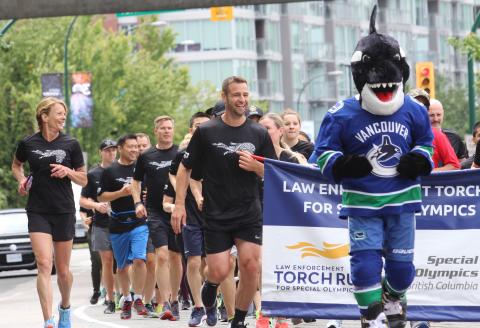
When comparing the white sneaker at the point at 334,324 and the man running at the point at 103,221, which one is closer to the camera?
the white sneaker at the point at 334,324

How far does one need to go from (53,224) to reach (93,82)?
47.2 meters

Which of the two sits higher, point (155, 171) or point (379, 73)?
point (379, 73)

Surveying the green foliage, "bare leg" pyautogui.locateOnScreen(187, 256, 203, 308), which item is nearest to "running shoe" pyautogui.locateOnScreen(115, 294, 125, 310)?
"bare leg" pyautogui.locateOnScreen(187, 256, 203, 308)

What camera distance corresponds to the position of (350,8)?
111 m

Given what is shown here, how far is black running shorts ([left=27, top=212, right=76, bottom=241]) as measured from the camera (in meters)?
13.6

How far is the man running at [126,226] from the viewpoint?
57.3 ft

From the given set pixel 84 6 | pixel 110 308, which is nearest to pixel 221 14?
pixel 84 6

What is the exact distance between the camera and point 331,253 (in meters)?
12.7

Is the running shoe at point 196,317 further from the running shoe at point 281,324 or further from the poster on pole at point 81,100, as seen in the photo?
the poster on pole at point 81,100

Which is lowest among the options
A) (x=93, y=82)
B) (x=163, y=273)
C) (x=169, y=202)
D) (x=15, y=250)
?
(x=15, y=250)

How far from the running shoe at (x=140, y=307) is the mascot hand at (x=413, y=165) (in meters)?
7.59

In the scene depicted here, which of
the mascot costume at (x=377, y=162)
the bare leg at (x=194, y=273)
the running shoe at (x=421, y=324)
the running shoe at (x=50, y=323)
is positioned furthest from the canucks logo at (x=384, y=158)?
the bare leg at (x=194, y=273)

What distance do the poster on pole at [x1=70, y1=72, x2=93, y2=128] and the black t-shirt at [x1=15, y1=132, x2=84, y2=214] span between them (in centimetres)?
3788

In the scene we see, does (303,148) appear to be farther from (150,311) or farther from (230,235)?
(230,235)
